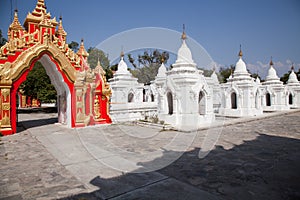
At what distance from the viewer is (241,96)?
18.8 m

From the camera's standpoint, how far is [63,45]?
1166cm

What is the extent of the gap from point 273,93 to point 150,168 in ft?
74.3

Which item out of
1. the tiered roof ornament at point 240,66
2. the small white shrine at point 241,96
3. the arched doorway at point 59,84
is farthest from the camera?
the tiered roof ornament at point 240,66

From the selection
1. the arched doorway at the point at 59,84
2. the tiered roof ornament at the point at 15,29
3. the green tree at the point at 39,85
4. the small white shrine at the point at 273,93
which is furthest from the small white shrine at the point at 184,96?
the small white shrine at the point at 273,93

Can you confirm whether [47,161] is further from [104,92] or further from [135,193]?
[104,92]

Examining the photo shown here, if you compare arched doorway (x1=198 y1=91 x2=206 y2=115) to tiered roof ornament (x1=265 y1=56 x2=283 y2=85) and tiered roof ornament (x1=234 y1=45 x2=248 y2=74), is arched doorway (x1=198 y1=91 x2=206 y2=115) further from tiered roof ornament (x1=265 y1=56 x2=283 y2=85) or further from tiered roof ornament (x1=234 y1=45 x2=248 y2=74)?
tiered roof ornament (x1=265 y1=56 x2=283 y2=85)

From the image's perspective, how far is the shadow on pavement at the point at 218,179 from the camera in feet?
12.7

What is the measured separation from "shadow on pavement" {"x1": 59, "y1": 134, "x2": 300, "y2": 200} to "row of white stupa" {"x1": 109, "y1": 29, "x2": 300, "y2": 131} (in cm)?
482

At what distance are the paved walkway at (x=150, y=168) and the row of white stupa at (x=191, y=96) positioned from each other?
3912 millimetres

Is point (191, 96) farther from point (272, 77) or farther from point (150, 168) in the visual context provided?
point (272, 77)

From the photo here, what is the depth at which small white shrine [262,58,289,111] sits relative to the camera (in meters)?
22.9

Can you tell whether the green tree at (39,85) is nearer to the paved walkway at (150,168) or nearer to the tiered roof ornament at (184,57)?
the paved walkway at (150,168)

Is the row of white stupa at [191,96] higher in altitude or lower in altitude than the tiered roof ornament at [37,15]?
lower

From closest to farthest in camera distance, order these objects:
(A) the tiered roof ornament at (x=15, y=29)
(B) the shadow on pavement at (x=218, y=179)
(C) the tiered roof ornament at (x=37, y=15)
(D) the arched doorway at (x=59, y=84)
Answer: (B) the shadow on pavement at (x=218, y=179) < (D) the arched doorway at (x=59, y=84) < (A) the tiered roof ornament at (x=15, y=29) < (C) the tiered roof ornament at (x=37, y=15)
